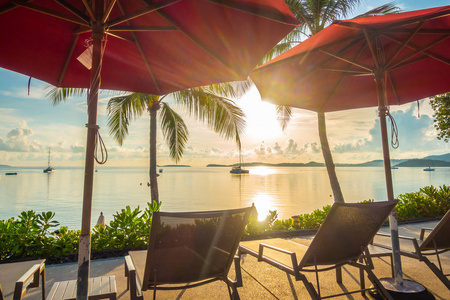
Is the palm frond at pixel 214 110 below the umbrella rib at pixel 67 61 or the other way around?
the other way around

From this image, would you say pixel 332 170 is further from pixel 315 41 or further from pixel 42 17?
pixel 42 17

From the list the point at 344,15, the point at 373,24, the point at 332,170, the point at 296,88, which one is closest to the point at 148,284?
the point at 373,24

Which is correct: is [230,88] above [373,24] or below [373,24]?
above

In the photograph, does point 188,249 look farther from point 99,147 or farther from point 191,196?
point 191,196

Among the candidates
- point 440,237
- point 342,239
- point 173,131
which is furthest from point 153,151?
point 440,237

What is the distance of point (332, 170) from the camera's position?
840 cm

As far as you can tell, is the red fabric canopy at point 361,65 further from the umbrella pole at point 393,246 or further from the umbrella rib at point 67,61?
the umbrella rib at point 67,61

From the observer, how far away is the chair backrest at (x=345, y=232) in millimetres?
2266

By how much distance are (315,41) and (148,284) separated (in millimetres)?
2715

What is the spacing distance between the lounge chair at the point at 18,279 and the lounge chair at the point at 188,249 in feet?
2.09

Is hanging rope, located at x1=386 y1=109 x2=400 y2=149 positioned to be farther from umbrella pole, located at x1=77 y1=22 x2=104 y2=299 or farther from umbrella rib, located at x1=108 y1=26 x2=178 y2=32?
umbrella pole, located at x1=77 y1=22 x2=104 y2=299

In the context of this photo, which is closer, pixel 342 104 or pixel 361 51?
pixel 361 51

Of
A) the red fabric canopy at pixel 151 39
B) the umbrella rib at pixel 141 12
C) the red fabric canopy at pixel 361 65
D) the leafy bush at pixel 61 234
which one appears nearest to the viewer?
the umbrella rib at pixel 141 12

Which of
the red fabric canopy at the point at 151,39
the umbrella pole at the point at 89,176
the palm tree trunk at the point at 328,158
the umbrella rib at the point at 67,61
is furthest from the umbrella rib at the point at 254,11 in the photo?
the palm tree trunk at the point at 328,158
